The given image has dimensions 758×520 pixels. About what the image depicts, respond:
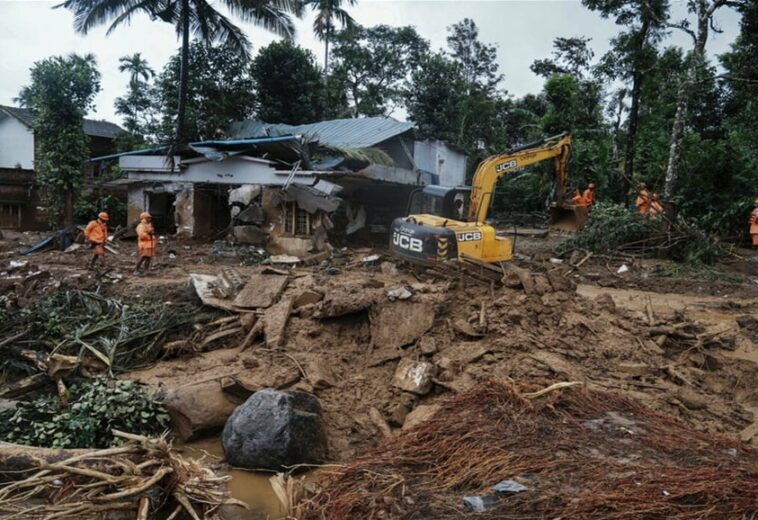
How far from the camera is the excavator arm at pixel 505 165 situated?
10.3 meters

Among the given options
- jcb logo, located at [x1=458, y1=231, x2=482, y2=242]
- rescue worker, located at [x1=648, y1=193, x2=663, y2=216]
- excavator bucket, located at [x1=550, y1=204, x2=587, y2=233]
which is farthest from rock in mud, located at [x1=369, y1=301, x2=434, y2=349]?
rescue worker, located at [x1=648, y1=193, x2=663, y2=216]

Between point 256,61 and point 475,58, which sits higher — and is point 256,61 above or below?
below

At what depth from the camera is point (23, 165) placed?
29953 millimetres

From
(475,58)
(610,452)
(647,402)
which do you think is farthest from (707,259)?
(475,58)

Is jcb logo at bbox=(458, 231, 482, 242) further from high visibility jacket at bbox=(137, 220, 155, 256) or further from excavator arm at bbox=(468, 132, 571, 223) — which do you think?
high visibility jacket at bbox=(137, 220, 155, 256)

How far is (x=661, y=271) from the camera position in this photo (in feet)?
40.7

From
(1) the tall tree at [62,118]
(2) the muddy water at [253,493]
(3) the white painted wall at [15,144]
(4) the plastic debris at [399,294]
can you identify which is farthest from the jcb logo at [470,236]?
(3) the white painted wall at [15,144]

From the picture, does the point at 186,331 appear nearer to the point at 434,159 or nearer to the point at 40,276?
the point at 40,276

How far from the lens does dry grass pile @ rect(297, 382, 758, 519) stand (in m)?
3.40

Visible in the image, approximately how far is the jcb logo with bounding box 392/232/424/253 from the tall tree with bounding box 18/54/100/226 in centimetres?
1205

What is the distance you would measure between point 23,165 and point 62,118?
1587 cm

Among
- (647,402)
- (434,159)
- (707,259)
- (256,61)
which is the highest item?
(256,61)

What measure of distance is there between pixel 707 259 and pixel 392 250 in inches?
320

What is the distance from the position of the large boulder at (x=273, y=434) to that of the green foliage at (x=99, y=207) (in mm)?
17734
